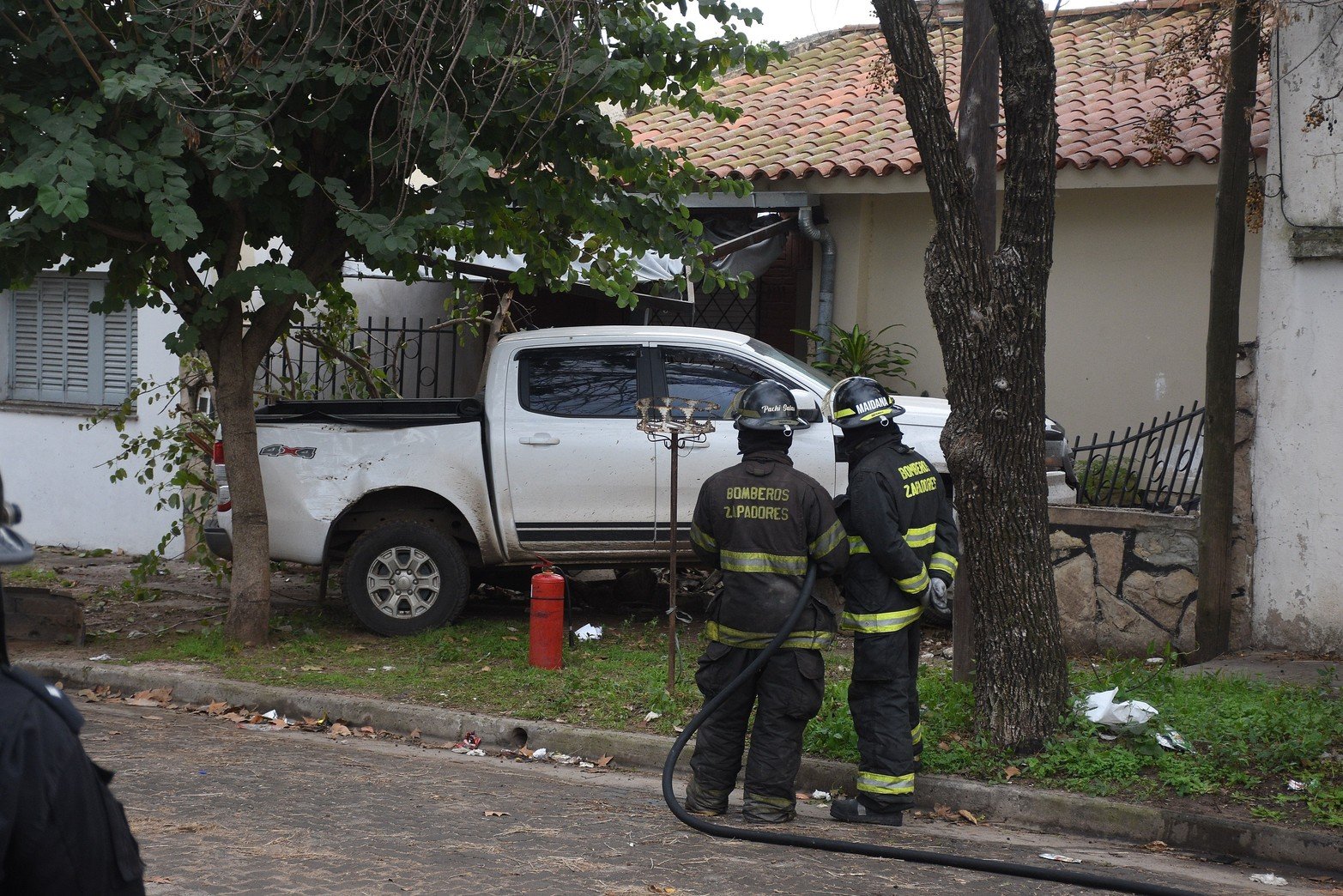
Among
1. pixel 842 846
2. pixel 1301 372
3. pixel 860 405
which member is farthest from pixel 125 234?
pixel 1301 372

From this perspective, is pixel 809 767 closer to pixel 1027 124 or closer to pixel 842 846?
pixel 842 846

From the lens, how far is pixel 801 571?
5.54 meters

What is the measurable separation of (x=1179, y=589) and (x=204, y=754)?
5743mm

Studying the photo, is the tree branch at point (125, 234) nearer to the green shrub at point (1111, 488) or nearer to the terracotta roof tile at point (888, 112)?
the terracotta roof tile at point (888, 112)

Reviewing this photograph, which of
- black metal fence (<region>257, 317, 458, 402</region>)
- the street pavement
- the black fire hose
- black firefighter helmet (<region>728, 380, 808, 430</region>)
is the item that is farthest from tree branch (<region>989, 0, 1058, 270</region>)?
black metal fence (<region>257, 317, 458, 402</region>)

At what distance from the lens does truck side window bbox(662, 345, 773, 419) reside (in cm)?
896

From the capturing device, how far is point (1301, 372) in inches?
311

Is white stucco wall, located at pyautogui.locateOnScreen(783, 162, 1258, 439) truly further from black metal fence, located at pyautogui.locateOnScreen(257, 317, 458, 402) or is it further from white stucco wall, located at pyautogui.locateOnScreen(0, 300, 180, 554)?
white stucco wall, located at pyautogui.locateOnScreen(0, 300, 180, 554)

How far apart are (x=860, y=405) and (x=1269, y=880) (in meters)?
2.46

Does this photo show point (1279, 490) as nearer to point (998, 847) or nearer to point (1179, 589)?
point (1179, 589)

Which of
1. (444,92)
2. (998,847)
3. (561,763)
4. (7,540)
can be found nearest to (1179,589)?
(998,847)

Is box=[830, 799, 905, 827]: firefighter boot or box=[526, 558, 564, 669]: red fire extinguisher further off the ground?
box=[526, 558, 564, 669]: red fire extinguisher

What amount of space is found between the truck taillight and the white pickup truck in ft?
0.05

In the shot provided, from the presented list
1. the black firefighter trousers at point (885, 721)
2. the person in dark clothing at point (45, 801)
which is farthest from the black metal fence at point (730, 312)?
the person in dark clothing at point (45, 801)
